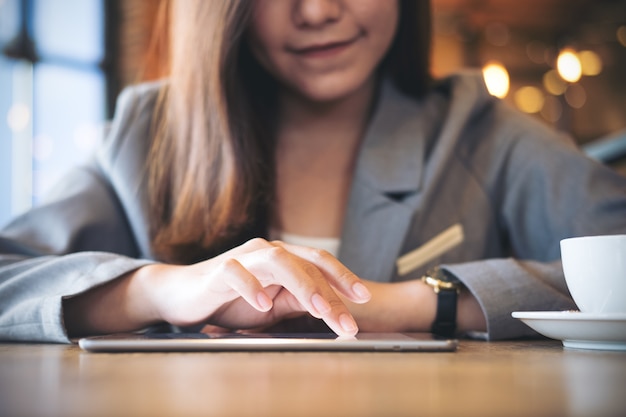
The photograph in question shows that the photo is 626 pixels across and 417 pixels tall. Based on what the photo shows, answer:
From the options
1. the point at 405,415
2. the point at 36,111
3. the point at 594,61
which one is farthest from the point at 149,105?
the point at 594,61

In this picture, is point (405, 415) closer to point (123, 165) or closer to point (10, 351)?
→ point (10, 351)

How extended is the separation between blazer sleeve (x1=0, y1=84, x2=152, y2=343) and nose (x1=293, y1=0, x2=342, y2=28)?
38 centimetres

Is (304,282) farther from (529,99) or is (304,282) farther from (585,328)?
(529,99)

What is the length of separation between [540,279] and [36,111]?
3937 mm

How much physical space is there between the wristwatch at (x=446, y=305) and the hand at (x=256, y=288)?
0.16 m

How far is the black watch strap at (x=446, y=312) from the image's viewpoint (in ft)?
2.48

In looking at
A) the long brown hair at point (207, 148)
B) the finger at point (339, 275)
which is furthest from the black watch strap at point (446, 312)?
the long brown hair at point (207, 148)

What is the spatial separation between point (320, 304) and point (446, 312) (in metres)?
0.23

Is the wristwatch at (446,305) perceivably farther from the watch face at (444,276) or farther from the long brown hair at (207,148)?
the long brown hair at (207,148)

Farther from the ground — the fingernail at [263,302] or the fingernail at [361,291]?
the fingernail at [361,291]

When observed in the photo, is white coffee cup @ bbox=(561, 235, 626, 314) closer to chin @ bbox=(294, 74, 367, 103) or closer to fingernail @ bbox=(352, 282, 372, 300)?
fingernail @ bbox=(352, 282, 372, 300)

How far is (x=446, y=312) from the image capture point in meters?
0.76

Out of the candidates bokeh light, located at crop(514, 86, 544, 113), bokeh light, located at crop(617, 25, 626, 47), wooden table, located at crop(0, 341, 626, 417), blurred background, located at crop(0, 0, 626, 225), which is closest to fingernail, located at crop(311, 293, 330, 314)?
wooden table, located at crop(0, 341, 626, 417)

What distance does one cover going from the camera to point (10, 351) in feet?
1.85
